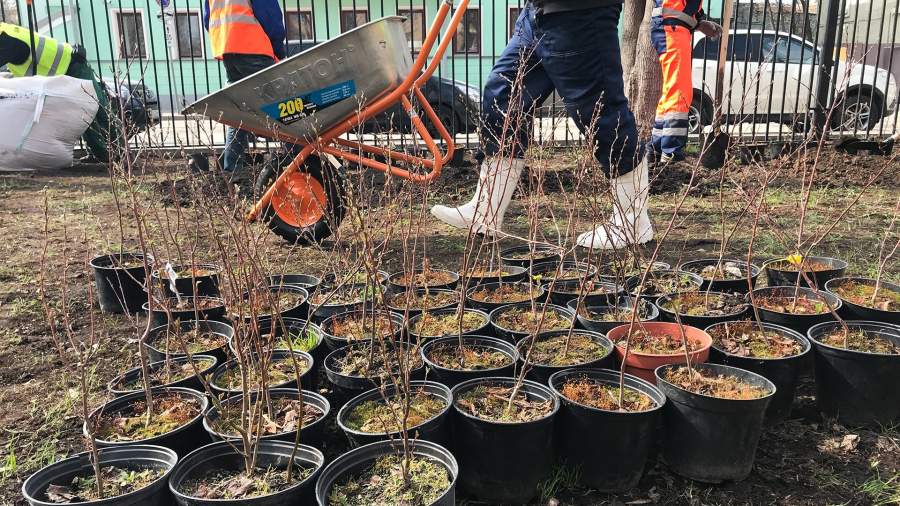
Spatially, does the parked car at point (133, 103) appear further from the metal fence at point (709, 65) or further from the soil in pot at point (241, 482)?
the soil in pot at point (241, 482)

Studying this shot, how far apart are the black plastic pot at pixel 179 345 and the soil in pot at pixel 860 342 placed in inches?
74.9

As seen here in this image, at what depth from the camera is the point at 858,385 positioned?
1846 millimetres

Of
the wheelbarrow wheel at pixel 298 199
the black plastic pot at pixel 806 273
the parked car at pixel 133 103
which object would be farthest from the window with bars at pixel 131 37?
the black plastic pot at pixel 806 273

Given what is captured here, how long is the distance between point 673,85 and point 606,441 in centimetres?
376

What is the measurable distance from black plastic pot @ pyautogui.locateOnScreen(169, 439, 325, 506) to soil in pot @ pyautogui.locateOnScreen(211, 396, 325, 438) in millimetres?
57

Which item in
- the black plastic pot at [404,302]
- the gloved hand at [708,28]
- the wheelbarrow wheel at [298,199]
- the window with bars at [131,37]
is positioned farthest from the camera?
the gloved hand at [708,28]

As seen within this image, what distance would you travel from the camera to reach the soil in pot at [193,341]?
2170 mm

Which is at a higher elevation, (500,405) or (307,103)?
(307,103)

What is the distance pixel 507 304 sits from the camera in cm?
243

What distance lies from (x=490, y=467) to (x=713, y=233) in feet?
9.25

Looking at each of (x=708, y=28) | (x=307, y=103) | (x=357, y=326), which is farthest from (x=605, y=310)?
(x=708, y=28)

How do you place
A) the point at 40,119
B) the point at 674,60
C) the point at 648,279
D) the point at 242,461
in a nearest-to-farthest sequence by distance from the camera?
the point at 242,461
the point at 648,279
the point at 674,60
the point at 40,119

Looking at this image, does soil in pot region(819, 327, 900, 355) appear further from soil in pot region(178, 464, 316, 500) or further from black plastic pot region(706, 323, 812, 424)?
soil in pot region(178, 464, 316, 500)

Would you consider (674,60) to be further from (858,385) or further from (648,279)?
(858,385)
